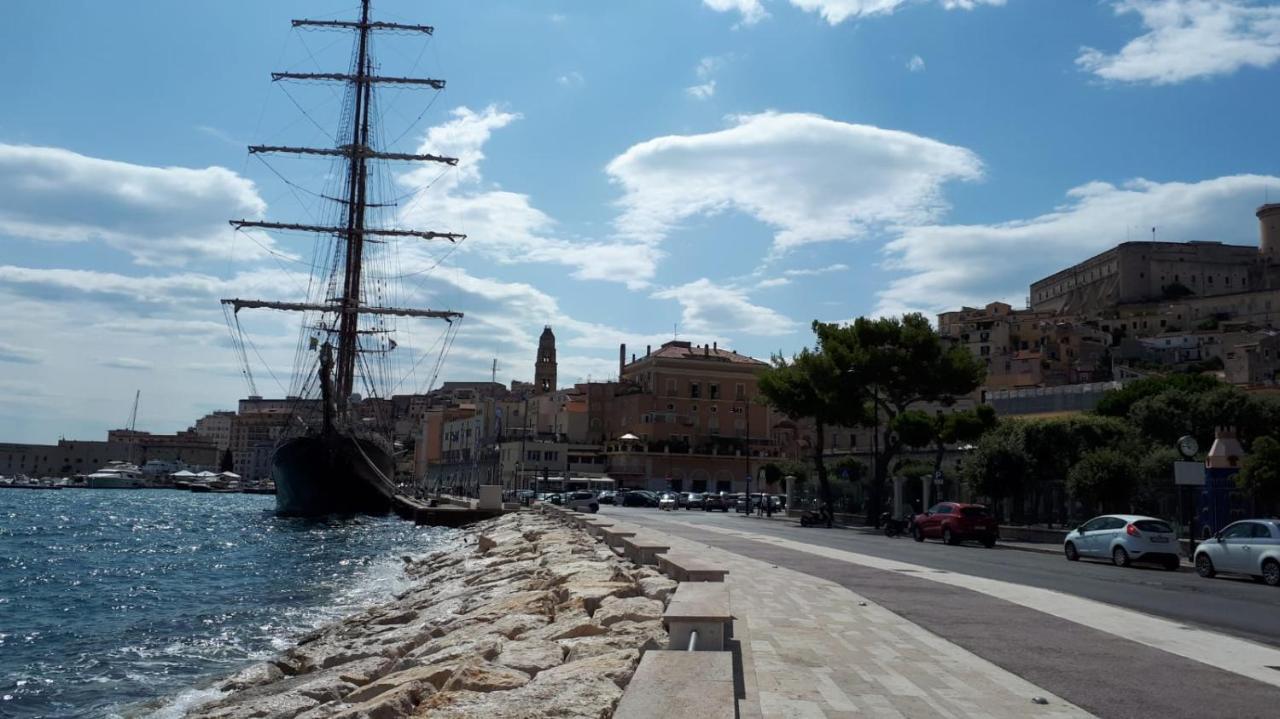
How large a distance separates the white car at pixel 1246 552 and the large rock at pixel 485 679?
54.1 feet

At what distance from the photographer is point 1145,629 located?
432 inches

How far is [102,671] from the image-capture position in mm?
14828

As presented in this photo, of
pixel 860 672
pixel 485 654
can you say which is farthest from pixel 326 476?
pixel 860 672

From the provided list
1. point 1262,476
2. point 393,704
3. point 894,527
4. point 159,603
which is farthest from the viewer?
point 894,527

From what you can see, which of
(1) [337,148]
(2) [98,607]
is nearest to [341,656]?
(2) [98,607]

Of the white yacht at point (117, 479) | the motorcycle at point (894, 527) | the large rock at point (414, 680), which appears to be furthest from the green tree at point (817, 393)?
the white yacht at point (117, 479)

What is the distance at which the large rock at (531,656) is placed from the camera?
8875 mm

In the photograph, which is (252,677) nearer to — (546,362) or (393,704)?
(393,704)

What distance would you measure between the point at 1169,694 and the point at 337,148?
62589 mm

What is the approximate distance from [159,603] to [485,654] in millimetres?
15791

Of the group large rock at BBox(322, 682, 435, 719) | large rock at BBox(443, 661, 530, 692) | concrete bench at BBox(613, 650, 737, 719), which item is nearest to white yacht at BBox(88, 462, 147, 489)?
large rock at BBox(322, 682, 435, 719)

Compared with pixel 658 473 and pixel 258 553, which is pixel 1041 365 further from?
pixel 258 553

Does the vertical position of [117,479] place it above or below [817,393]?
below

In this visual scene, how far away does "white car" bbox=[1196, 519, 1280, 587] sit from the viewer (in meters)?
19.2
